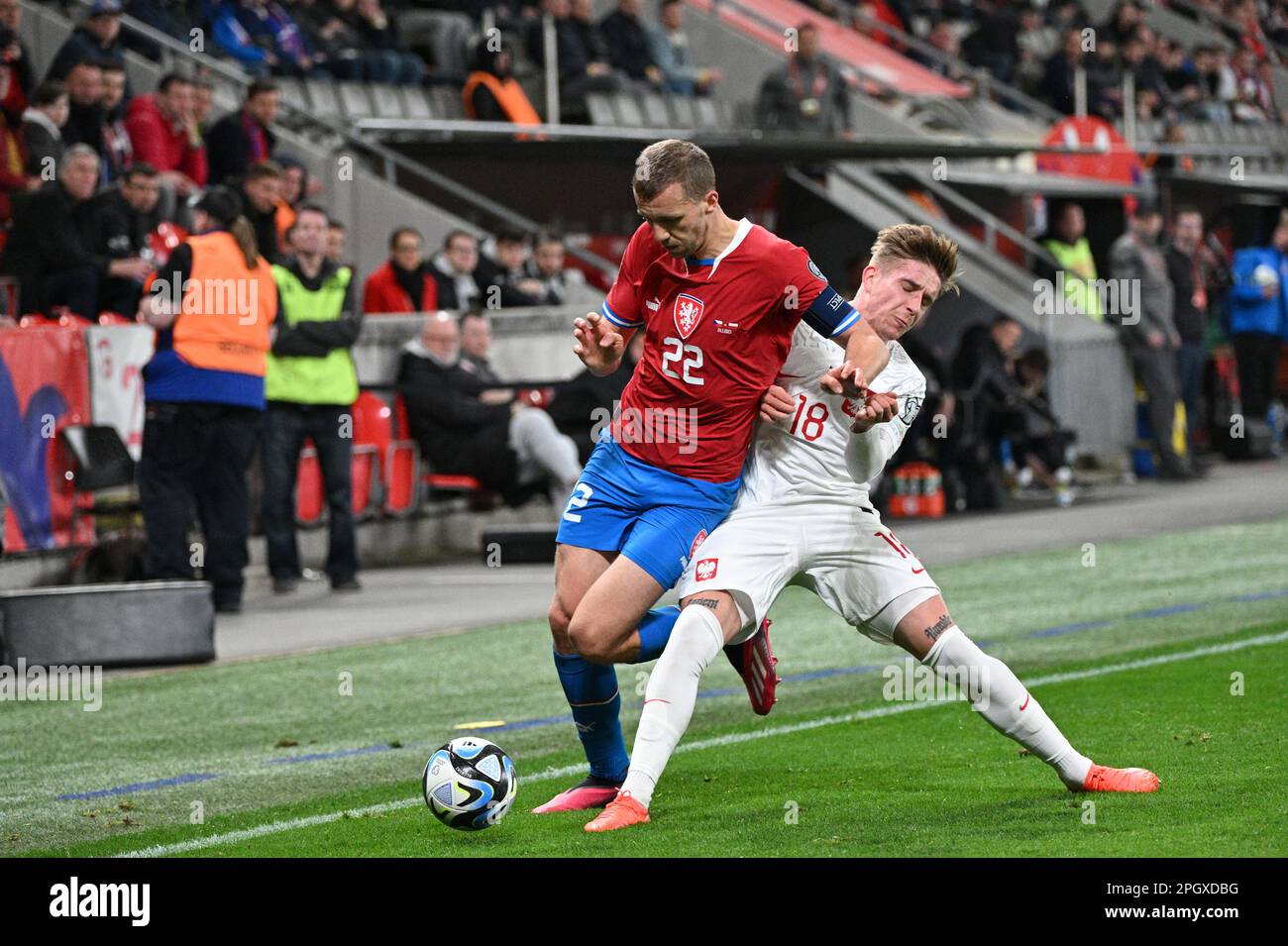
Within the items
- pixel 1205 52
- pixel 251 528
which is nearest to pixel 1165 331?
pixel 251 528

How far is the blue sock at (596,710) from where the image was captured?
6.88 metres

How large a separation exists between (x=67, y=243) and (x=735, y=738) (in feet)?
24.6

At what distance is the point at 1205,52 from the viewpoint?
33.2 metres

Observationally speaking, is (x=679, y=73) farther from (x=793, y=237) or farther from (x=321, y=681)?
(x=321, y=681)

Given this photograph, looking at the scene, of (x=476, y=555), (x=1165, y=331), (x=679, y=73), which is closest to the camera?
(x=476, y=555)

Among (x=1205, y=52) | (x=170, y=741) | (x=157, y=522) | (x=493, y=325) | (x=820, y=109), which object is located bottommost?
(x=170, y=741)

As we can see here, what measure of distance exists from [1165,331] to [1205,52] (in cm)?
1391

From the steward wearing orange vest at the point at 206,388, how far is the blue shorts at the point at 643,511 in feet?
20.7

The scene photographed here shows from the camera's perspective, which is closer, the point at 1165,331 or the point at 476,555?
the point at 476,555

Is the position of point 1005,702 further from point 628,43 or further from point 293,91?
point 628,43

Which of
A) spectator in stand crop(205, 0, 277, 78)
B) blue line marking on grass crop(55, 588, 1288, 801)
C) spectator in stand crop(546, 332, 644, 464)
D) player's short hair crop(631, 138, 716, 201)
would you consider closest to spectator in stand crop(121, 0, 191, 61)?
spectator in stand crop(205, 0, 277, 78)

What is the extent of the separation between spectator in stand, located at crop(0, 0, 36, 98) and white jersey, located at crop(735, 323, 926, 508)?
10.8 meters

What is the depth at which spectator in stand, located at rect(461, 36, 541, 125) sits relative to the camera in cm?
2055

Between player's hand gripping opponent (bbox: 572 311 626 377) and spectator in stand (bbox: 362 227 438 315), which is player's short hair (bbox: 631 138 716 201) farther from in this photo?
spectator in stand (bbox: 362 227 438 315)
